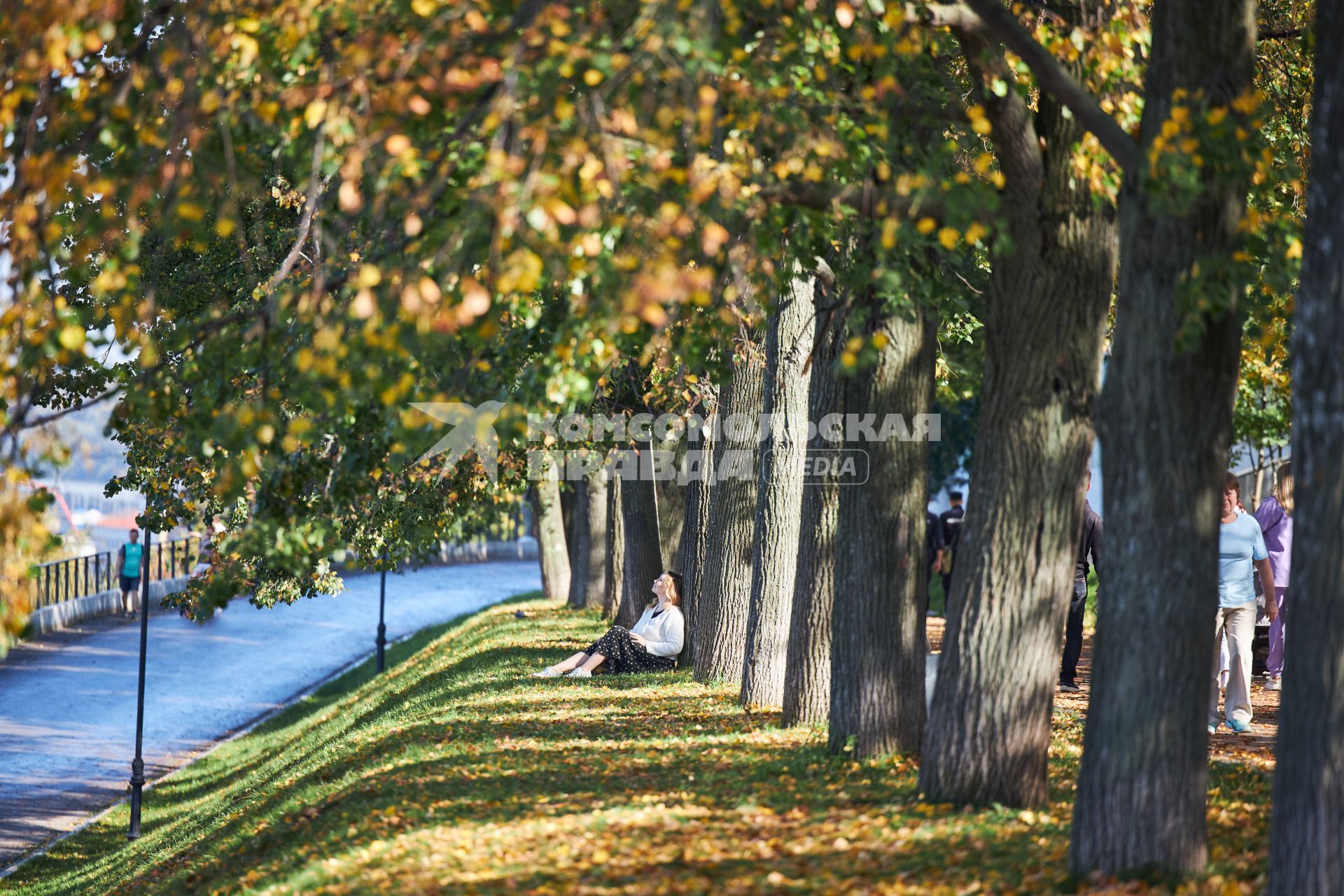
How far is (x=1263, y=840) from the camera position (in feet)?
21.1

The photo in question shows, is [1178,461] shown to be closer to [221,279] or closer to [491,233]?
[491,233]

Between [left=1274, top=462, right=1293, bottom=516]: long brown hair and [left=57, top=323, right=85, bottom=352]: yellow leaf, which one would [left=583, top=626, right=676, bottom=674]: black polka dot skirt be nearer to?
[left=1274, top=462, right=1293, bottom=516]: long brown hair

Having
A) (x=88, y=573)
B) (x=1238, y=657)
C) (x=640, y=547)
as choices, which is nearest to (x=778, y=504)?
(x=1238, y=657)

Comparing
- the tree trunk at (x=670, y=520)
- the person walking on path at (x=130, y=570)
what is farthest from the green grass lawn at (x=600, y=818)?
the person walking on path at (x=130, y=570)

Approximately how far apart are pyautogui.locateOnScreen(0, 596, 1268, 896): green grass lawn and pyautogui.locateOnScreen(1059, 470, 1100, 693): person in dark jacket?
2.21m

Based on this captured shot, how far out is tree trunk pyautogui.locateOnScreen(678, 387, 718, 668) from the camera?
46.0ft

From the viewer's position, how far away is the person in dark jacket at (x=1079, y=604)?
12.4 metres

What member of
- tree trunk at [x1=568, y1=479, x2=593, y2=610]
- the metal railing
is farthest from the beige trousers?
the metal railing

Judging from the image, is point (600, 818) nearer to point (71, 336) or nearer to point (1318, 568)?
point (71, 336)

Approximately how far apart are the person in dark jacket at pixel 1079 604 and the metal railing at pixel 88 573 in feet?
63.1

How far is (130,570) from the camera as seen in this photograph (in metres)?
31.9

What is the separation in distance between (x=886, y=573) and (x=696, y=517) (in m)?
6.14

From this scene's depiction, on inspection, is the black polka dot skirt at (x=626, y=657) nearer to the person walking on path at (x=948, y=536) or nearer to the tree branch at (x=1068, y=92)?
the tree branch at (x=1068, y=92)

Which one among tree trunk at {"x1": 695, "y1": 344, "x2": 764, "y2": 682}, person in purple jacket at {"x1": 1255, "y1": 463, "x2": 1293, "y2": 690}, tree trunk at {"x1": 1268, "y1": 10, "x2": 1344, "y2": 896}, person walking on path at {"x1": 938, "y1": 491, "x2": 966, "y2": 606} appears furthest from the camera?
person walking on path at {"x1": 938, "y1": 491, "x2": 966, "y2": 606}
